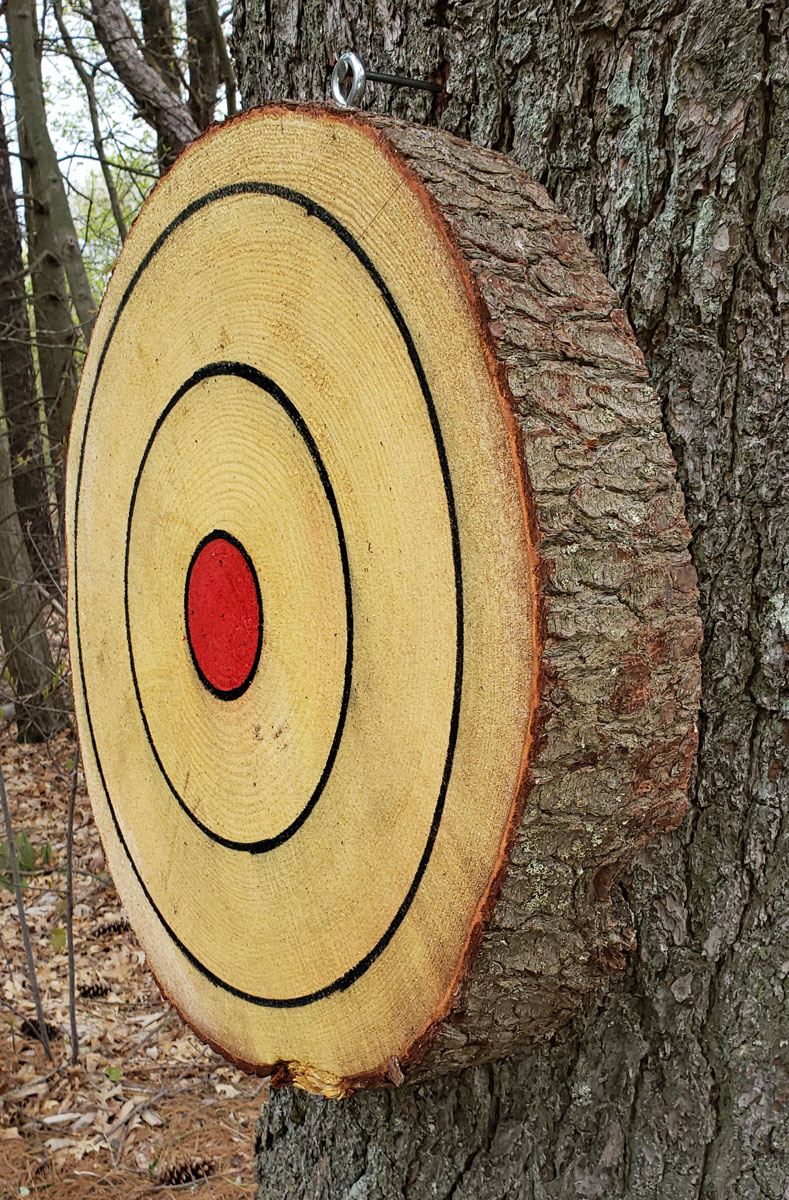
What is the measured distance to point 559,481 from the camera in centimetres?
80

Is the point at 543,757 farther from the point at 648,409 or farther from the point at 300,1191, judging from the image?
the point at 300,1191

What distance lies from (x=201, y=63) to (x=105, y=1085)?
15.7 feet

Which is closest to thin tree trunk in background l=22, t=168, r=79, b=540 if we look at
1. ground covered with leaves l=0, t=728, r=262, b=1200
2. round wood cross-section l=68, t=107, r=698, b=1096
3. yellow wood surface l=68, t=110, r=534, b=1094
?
ground covered with leaves l=0, t=728, r=262, b=1200

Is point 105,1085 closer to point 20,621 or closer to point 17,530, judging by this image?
point 20,621

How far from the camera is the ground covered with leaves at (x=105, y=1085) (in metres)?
2.38

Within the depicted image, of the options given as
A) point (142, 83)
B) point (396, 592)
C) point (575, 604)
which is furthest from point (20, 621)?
point (575, 604)

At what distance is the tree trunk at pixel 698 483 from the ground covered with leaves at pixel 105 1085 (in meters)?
1.65

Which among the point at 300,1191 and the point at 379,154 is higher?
the point at 379,154

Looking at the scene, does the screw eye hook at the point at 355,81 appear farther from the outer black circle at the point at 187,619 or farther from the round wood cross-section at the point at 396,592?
the outer black circle at the point at 187,619

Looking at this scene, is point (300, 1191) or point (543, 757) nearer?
point (543, 757)

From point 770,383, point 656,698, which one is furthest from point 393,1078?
point 770,383

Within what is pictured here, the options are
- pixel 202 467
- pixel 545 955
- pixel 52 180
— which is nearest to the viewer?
pixel 545 955

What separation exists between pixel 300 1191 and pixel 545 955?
2.48ft

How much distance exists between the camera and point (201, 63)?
17.1 feet
